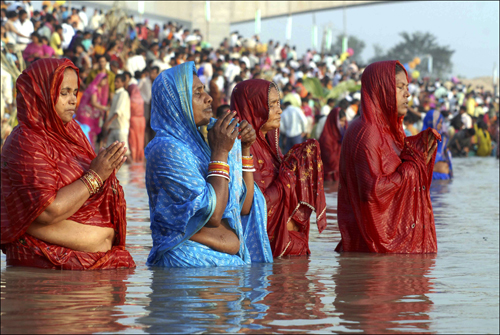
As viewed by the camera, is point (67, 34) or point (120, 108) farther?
point (67, 34)

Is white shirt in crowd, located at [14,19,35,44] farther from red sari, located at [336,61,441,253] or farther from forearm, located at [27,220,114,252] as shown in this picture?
forearm, located at [27,220,114,252]

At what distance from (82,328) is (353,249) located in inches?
115

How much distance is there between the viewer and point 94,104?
47.3 ft

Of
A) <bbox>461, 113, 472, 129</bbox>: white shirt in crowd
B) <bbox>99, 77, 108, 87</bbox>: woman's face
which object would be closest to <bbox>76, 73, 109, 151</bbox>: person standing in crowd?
<bbox>99, 77, 108, 87</bbox>: woman's face

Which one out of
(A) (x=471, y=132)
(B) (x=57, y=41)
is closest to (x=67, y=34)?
(B) (x=57, y=41)

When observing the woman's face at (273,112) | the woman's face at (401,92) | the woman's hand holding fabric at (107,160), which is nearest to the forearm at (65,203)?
the woman's hand holding fabric at (107,160)

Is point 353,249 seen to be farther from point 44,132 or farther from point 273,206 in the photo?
point 44,132

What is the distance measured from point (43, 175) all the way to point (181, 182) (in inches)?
30.0

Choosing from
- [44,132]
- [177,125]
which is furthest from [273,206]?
[44,132]

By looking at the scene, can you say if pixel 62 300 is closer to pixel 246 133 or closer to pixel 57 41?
pixel 246 133

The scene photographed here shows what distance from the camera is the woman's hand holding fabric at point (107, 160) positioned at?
4398 mm

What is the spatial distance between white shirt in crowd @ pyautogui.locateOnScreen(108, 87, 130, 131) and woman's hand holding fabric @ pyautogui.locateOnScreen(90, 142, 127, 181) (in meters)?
10.3

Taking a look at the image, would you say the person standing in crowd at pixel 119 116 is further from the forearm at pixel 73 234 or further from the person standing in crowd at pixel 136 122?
the forearm at pixel 73 234

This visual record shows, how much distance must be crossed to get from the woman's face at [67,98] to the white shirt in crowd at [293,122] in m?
12.8
